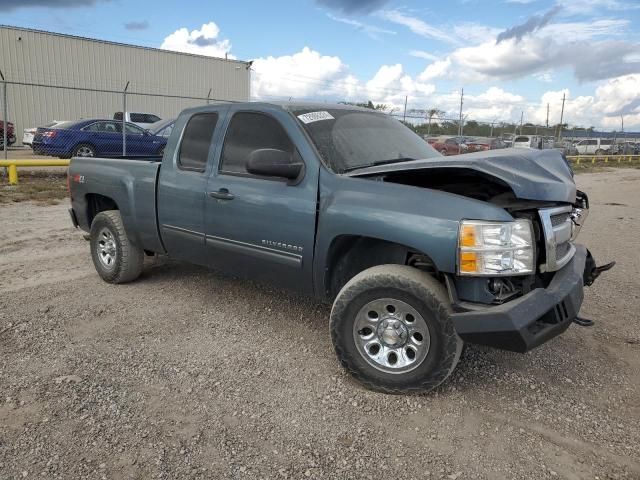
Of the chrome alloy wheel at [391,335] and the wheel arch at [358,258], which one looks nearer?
the chrome alloy wheel at [391,335]

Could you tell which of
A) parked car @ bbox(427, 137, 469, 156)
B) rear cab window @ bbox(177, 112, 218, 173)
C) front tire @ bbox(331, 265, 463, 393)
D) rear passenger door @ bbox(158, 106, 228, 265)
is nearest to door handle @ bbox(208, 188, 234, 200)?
rear passenger door @ bbox(158, 106, 228, 265)

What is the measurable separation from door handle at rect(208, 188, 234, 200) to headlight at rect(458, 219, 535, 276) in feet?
6.18

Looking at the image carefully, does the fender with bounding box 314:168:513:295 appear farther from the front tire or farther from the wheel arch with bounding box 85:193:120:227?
the wheel arch with bounding box 85:193:120:227

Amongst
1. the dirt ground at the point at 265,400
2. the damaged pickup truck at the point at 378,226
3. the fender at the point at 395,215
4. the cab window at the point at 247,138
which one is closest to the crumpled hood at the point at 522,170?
the damaged pickup truck at the point at 378,226

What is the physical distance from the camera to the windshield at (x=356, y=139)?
3771 millimetres

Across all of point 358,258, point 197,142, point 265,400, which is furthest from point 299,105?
point 265,400

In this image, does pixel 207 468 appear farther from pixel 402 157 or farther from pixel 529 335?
pixel 402 157

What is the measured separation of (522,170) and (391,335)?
1293mm

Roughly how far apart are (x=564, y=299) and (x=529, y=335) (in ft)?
1.25

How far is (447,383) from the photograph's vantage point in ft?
11.2

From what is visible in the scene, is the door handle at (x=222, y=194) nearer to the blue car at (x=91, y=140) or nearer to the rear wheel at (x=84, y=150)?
the blue car at (x=91, y=140)

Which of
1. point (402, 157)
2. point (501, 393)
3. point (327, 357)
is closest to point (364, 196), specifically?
point (402, 157)

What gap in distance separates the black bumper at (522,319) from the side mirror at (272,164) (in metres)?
1.46

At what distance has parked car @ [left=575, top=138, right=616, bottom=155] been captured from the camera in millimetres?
40906
